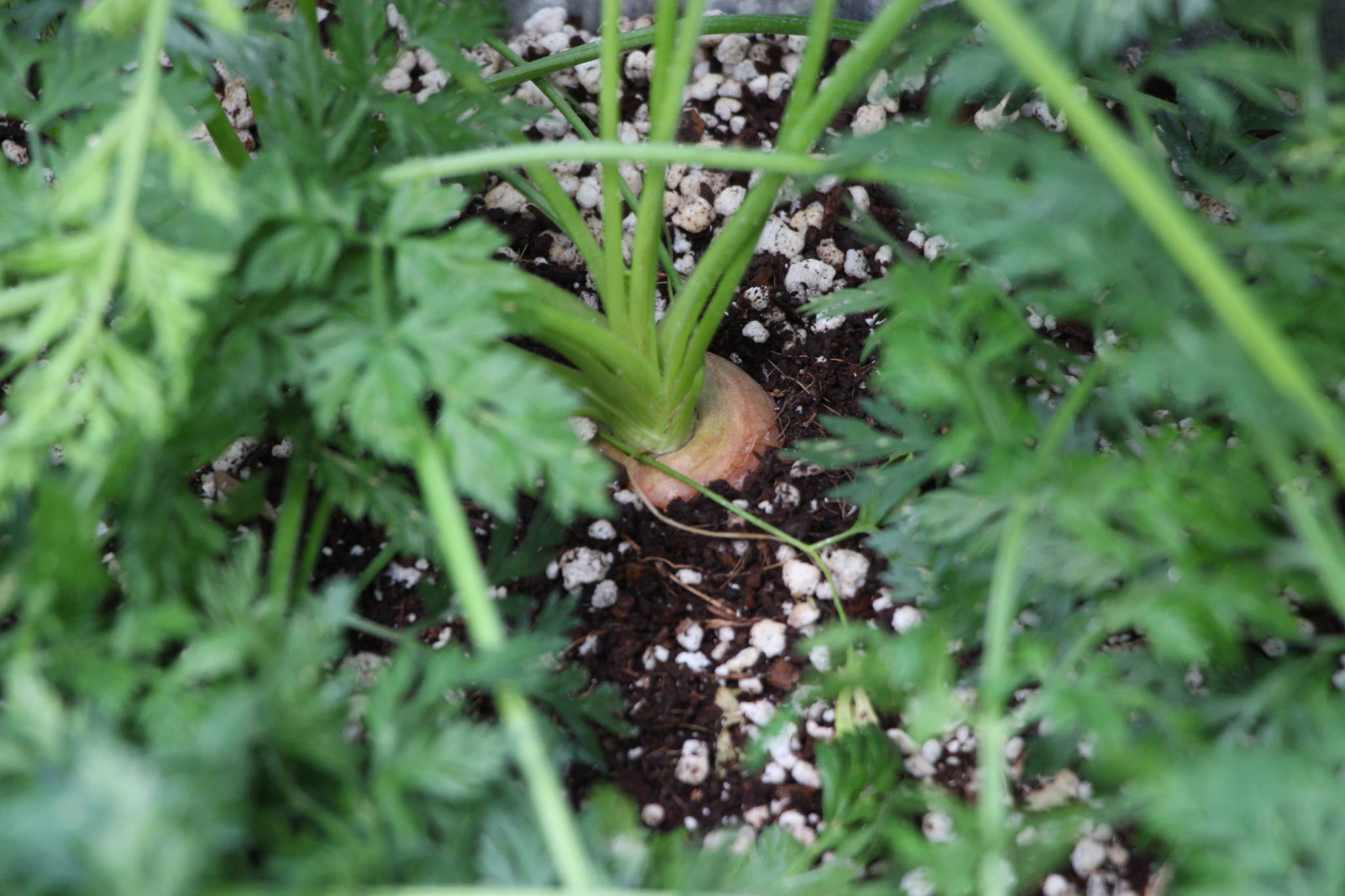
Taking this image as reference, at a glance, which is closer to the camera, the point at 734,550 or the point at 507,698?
the point at 507,698

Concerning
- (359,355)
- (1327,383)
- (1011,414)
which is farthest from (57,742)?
(1327,383)

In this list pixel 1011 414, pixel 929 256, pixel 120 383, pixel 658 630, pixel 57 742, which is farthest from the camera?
pixel 929 256

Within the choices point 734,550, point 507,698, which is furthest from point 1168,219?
point 734,550

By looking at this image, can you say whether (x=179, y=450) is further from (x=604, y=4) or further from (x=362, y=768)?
(x=604, y=4)

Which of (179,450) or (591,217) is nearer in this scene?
(179,450)

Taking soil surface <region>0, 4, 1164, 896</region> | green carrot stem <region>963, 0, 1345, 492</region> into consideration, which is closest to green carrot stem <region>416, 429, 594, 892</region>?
soil surface <region>0, 4, 1164, 896</region>

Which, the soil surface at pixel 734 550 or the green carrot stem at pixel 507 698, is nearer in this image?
the green carrot stem at pixel 507 698

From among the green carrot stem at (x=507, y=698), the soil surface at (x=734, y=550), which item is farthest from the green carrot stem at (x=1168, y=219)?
the green carrot stem at (x=507, y=698)

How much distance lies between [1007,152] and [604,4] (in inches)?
13.3

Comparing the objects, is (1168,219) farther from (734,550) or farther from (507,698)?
(734,550)

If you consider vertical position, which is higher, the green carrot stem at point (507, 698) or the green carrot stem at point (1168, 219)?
the green carrot stem at point (1168, 219)

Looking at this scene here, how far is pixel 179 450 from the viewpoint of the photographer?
0.67 meters

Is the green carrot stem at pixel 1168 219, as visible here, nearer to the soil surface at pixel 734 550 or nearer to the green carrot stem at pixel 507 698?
the soil surface at pixel 734 550

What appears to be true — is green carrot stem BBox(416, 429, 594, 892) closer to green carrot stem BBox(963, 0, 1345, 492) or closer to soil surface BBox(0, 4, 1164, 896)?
soil surface BBox(0, 4, 1164, 896)
